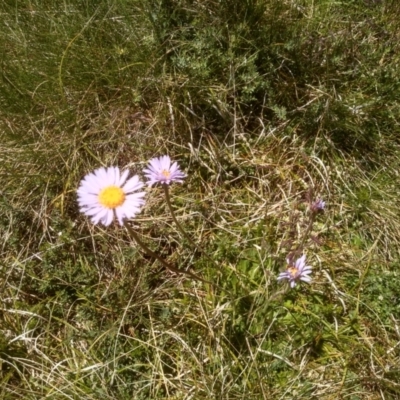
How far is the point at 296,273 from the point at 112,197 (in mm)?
594

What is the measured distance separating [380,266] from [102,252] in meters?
0.85

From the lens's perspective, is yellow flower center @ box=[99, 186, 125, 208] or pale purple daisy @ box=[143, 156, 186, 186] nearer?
yellow flower center @ box=[99, 186, 125, 208]

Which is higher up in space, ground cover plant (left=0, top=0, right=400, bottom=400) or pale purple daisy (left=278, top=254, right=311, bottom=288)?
ground cover plant (left=0, top=0, right=400, bottom=400)

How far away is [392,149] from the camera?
1.99 m

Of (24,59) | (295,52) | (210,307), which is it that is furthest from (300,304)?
(24,59)

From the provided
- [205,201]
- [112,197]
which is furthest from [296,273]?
[112,197]

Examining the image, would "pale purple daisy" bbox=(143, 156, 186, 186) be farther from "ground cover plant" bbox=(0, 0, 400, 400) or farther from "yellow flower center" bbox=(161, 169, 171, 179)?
"ground cover plant" bbox=(0, 0, 400, 400)

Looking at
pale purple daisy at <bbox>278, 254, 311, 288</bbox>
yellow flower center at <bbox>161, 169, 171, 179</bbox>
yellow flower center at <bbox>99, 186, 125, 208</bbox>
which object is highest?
yellow flower center at <bbox>161, 169, 171, 179</bbox>

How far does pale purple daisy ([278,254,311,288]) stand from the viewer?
1.64 meters

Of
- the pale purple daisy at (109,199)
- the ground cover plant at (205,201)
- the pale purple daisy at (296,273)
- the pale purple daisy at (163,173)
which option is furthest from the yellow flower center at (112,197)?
the pale purple daisy at (296,273)

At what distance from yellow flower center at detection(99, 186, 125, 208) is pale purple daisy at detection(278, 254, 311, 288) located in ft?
1.80

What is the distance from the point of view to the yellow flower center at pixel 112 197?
4.27ft

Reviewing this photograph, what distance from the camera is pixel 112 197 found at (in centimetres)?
131

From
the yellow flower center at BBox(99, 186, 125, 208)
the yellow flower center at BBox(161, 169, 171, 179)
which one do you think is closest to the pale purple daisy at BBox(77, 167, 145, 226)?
the yellow flower center at BBox(99, 186, 125, 208)
